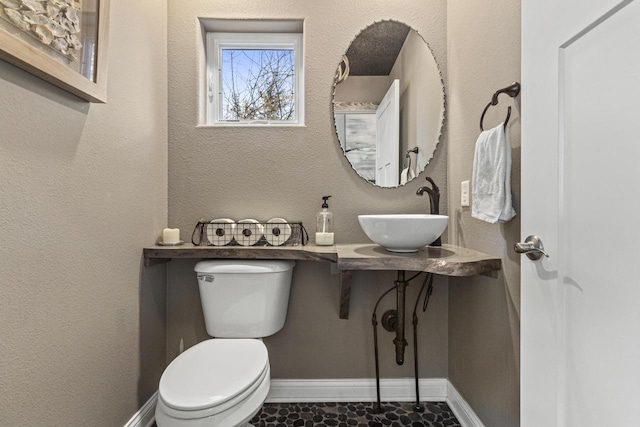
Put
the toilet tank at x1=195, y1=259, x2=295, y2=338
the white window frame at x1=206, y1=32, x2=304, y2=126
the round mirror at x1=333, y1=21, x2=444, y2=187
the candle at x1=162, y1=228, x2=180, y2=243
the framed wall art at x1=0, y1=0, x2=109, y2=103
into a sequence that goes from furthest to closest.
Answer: the white window frame at x1=206, y1=32, x2=304, y2=126 → the round mirror at x1=333, y1=21, x2=444, y2=187 → the candle at x1=162, y1=228, x2=180, y2=243 → the toilet tank at x1=195, y1=259, x2=295, y2=338 → the framed wall art at x1=0, y1=0, x2=109, y2=103

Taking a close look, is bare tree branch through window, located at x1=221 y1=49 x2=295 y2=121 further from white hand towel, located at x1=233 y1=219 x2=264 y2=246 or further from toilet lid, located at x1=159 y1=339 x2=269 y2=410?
toilet lid, located at x1=159 y1=339 x2=269 y2=410

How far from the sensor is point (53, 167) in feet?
3.35

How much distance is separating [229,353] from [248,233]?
62cm

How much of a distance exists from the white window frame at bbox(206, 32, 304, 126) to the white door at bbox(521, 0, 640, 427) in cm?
125

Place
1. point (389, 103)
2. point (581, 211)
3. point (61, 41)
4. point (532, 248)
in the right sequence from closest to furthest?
point (581, 211), point (532, 248), point (61, 41), point (389, 103)

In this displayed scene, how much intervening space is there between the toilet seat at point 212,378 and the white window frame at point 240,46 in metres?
1.23

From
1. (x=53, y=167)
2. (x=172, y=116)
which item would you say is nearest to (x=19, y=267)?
(x=53, y=167)

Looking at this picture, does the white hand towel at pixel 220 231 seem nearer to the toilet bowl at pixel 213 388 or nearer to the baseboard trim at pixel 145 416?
the toilet bowl at pixel 213 388

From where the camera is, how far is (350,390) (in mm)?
1789

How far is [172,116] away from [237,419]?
59.5 inches

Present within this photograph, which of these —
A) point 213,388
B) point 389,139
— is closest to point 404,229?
point 389,139

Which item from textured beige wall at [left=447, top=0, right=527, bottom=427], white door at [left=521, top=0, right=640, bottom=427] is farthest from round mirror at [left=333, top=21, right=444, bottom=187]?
white door at [left=521, top=0, right=640, bottom=427]

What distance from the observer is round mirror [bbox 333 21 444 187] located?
1.78m

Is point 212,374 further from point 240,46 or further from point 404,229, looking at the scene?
point 240,46
